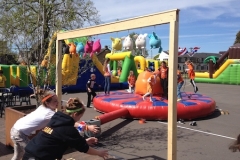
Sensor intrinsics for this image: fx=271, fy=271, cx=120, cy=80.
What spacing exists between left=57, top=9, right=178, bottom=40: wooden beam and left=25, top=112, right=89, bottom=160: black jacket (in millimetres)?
2134

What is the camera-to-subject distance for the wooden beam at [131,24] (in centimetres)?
395

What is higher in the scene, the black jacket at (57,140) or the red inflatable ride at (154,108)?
the black jacket at (57,140)

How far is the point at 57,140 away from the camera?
8.60 ft

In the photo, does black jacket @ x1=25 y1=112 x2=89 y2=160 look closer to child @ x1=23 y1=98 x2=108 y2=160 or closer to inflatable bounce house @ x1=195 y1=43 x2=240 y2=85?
child @ x1=23 y1=98 x2=108 y2=160

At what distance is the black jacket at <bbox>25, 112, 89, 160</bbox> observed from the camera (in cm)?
260

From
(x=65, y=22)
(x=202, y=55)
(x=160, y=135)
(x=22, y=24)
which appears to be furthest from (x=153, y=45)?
(x=202, y=55)

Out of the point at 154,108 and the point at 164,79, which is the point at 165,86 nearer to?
the point at 164,79

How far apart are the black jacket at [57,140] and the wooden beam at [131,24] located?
2.13 meters

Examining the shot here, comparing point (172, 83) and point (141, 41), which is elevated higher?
point (141, 41)

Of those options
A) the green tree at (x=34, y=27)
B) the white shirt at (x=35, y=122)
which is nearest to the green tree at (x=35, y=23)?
the green tree at (x=34, y=27)

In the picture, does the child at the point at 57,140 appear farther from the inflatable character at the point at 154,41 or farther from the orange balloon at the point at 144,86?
the inflatable character at the point at 154,41

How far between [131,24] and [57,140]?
8.08 feet

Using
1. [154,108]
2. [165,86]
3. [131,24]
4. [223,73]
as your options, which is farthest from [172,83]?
[223,73]

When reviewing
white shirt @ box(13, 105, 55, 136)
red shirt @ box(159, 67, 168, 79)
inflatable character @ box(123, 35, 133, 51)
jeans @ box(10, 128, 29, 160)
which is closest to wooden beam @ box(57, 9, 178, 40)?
white shirt @ box(13, 105, 55, 136)
